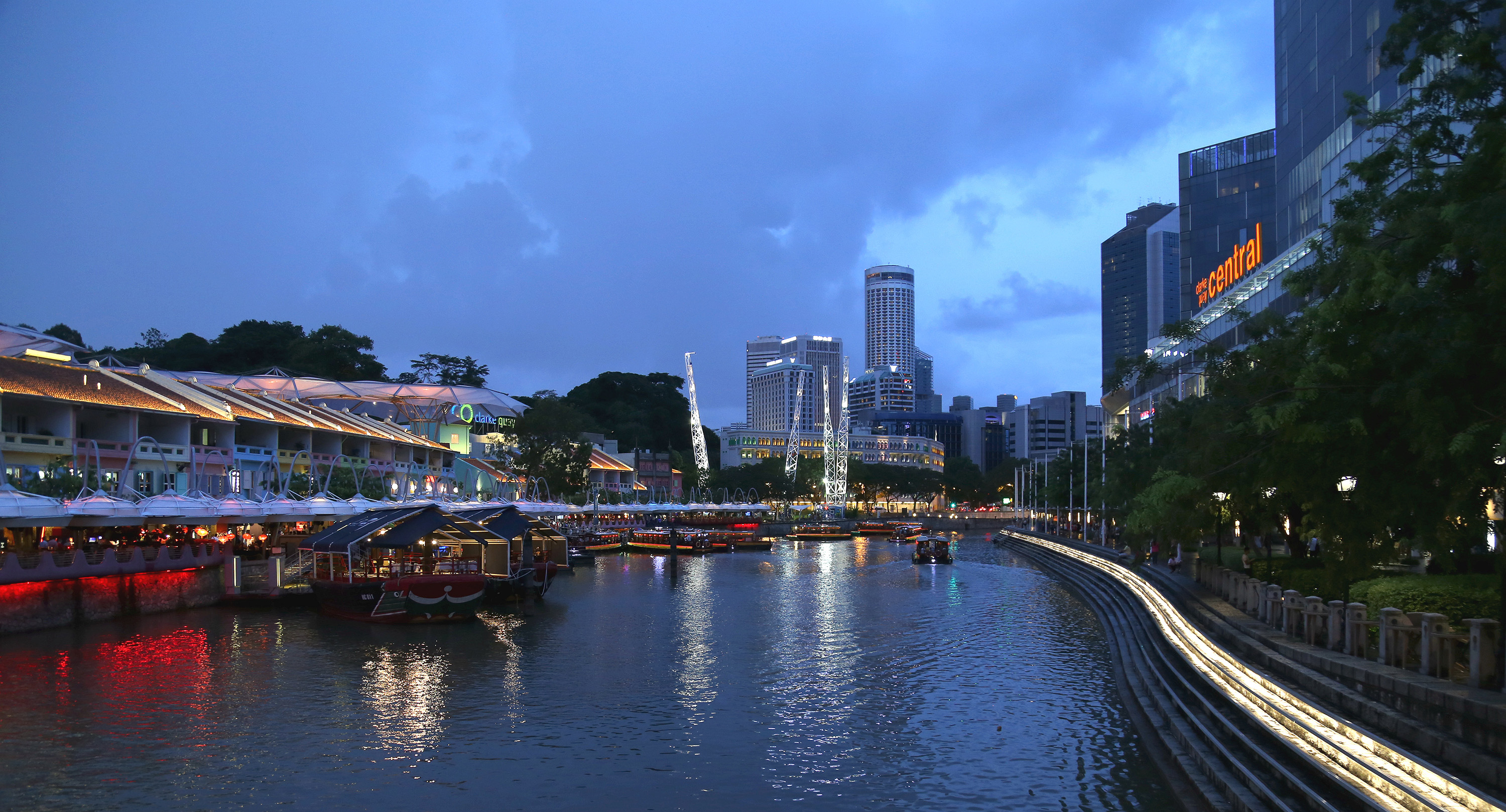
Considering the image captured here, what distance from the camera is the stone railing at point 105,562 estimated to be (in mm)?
31828

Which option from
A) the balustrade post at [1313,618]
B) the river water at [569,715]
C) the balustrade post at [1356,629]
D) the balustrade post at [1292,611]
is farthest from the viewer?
the balustrade post at [1292,611]

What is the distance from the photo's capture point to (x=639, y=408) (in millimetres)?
174875

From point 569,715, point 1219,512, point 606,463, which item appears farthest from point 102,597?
point 606,463

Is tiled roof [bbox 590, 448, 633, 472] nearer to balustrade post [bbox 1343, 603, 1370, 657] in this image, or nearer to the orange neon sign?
the orange neon sign

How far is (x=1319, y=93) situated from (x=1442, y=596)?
42211mm

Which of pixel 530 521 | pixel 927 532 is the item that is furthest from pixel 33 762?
pixel 927 532

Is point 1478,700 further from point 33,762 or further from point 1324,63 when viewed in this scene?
point 1324,63

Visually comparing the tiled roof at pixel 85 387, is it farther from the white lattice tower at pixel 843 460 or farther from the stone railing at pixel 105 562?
the white lattice tower at pixel 843 460

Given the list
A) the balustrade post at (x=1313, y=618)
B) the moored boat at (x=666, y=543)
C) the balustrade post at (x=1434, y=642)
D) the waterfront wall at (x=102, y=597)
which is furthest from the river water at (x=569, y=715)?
the moored boat at (x=666, y=543)

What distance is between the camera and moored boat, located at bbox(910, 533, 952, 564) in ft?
241

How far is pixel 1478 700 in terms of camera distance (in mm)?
11633

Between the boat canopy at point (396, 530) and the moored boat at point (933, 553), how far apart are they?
37082 mm

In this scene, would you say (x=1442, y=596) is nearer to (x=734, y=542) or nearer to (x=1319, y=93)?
(x=1319, y=93)

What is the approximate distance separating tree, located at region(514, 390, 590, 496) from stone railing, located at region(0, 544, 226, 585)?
4375 centimetres
